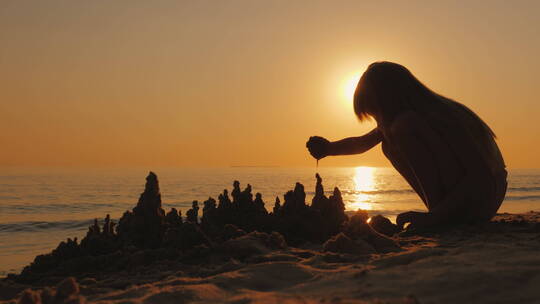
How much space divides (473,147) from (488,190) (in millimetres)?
Result: 468

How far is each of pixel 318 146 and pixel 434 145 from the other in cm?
137

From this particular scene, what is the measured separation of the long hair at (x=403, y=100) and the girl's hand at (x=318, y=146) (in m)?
0.71

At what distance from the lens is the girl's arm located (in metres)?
5.54

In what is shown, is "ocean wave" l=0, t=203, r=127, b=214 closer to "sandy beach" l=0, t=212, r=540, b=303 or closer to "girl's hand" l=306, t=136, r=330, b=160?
"girl's hand" l=306, t=136, r=330, b=160

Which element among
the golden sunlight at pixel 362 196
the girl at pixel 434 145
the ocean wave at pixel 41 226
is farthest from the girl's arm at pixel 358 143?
the golden sunlight at pixel 362 196

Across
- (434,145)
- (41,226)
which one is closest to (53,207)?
(41,226)

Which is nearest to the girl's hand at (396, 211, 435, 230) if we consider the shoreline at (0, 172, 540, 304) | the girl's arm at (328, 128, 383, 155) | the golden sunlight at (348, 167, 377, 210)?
the shoreline at (0, 172, 540, 304)

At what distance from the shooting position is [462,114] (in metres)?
4.89

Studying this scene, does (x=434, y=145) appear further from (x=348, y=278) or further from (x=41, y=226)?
(x=41, y=226)

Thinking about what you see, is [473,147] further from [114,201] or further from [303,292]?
[114,201]

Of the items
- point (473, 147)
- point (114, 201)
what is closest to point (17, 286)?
point (473, 147)

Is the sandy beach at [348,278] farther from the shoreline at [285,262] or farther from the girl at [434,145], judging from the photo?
the girl at [434,145]

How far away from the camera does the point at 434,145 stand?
15.0ft

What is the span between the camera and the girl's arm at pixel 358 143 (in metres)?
5.54
